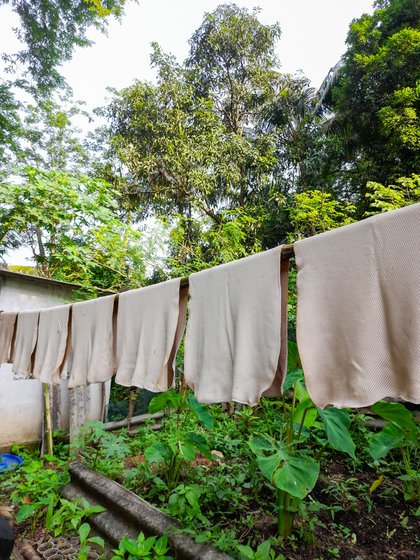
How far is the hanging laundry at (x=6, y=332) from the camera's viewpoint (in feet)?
11.8

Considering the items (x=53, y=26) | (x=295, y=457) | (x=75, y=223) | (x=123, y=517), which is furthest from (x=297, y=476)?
(x=53, y=26)

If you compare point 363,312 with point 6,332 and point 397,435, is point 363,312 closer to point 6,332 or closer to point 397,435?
point 397,435

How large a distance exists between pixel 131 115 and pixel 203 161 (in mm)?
3399

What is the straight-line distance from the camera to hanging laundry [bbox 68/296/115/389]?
2.47 m

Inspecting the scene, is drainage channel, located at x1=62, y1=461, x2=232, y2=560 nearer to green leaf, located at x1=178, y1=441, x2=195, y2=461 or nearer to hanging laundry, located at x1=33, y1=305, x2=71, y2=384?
green leaf, located at x1=178, y1=441, x2=195, y2=461

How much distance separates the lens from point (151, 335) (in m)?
2.08

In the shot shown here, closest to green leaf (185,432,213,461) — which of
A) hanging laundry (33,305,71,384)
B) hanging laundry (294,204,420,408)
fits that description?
hanging laundry (33,305,71,384)

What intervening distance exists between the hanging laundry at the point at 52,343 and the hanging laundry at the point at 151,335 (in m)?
0.88

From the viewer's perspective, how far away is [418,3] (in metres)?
9.60

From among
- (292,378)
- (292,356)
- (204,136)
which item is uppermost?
(204,136)

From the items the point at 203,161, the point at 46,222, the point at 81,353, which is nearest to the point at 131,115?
the point at 203,161

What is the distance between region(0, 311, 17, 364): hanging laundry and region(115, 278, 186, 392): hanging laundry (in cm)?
201

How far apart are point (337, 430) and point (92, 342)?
6.50 feet

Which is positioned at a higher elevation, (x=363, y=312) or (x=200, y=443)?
(x=363, y=312)
